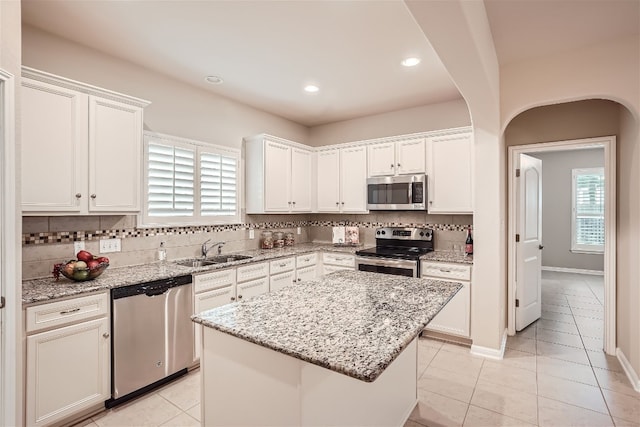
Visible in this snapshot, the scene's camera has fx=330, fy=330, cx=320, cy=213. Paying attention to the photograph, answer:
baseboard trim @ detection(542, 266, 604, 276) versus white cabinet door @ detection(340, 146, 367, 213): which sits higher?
white cabinet door @ detection(340, 146, 367, 213)

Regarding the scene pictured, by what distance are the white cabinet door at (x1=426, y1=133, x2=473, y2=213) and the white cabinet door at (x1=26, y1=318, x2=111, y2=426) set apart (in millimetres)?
3422

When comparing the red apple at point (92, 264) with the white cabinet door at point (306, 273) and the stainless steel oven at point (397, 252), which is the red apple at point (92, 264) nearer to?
the white cabinet door at point (306, 273)

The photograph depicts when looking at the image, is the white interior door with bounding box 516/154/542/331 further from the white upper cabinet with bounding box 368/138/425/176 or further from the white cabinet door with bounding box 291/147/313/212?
the white cabinet door with bounding box 291/147/313/212

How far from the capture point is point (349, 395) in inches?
62.1

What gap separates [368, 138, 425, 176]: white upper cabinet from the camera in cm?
398

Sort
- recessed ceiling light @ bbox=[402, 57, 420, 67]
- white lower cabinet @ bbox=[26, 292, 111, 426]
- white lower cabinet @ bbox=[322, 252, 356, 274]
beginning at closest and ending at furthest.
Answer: white lower cabinet @ bbox=[26, 292, 111, 426], recessed ceiling light @ bbox=[402, 57, 420, 67], white lower cabinet @ bbox=[322, 252, 356, 274]

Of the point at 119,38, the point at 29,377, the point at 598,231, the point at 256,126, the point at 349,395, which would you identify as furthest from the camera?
the point at 598,231

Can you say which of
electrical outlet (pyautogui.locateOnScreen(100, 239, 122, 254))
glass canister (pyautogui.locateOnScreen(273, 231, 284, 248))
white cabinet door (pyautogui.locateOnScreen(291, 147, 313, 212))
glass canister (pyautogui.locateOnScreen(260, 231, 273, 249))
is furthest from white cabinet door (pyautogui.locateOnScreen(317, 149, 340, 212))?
electrical outlet (pyautogui.locateOnScreen(100, 239, 122, 254))

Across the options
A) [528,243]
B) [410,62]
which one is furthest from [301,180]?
[528,243]

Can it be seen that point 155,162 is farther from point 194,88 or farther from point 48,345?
point 48,345

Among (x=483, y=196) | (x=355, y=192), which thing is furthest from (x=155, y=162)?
(x=483, y=196)

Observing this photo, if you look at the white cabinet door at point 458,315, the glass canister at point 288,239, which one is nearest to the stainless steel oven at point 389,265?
the white cabinet door at point 458,315

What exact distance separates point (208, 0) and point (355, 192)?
2.84 metres

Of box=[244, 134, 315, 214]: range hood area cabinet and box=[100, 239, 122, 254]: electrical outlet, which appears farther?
box=[244, 134, 315, 214]: range hood area cabinet
